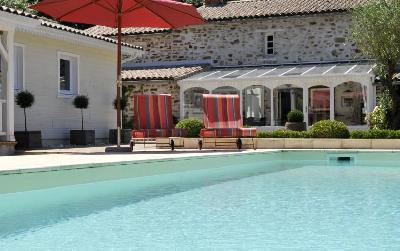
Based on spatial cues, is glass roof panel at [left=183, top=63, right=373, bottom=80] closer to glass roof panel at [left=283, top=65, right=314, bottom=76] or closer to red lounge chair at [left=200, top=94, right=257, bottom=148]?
glass roof panel at [left=283, top=65, right=314, bottom=76]

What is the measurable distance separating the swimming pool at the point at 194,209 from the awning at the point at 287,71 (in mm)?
11638

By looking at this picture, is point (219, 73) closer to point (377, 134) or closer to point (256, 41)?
point (256, 41)

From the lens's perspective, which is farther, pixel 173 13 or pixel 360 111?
pixel 360 111

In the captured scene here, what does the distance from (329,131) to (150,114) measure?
17.0 ft

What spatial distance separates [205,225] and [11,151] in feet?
22.4

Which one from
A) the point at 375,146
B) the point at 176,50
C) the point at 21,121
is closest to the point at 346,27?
the point at 176,50

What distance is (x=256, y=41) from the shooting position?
2769 centimetres

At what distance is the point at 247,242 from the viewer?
513 cm

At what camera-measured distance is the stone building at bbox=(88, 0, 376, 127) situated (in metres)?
25.6

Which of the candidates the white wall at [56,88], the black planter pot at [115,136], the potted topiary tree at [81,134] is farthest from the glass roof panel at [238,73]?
the potted topiary tree at [81,134]

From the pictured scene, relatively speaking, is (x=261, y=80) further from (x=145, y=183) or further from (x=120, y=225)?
(x=120, y=225)

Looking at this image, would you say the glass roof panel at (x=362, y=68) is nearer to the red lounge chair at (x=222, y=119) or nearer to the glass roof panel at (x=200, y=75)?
the glass roof panel at (x=200, y=75)

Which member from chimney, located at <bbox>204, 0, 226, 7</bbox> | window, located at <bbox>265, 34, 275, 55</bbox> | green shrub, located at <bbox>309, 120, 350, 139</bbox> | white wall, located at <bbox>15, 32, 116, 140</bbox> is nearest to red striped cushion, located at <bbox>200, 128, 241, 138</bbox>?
green shrub, located at <bbox>309, 120, 350, 139</bbox>

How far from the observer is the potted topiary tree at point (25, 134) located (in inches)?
548
